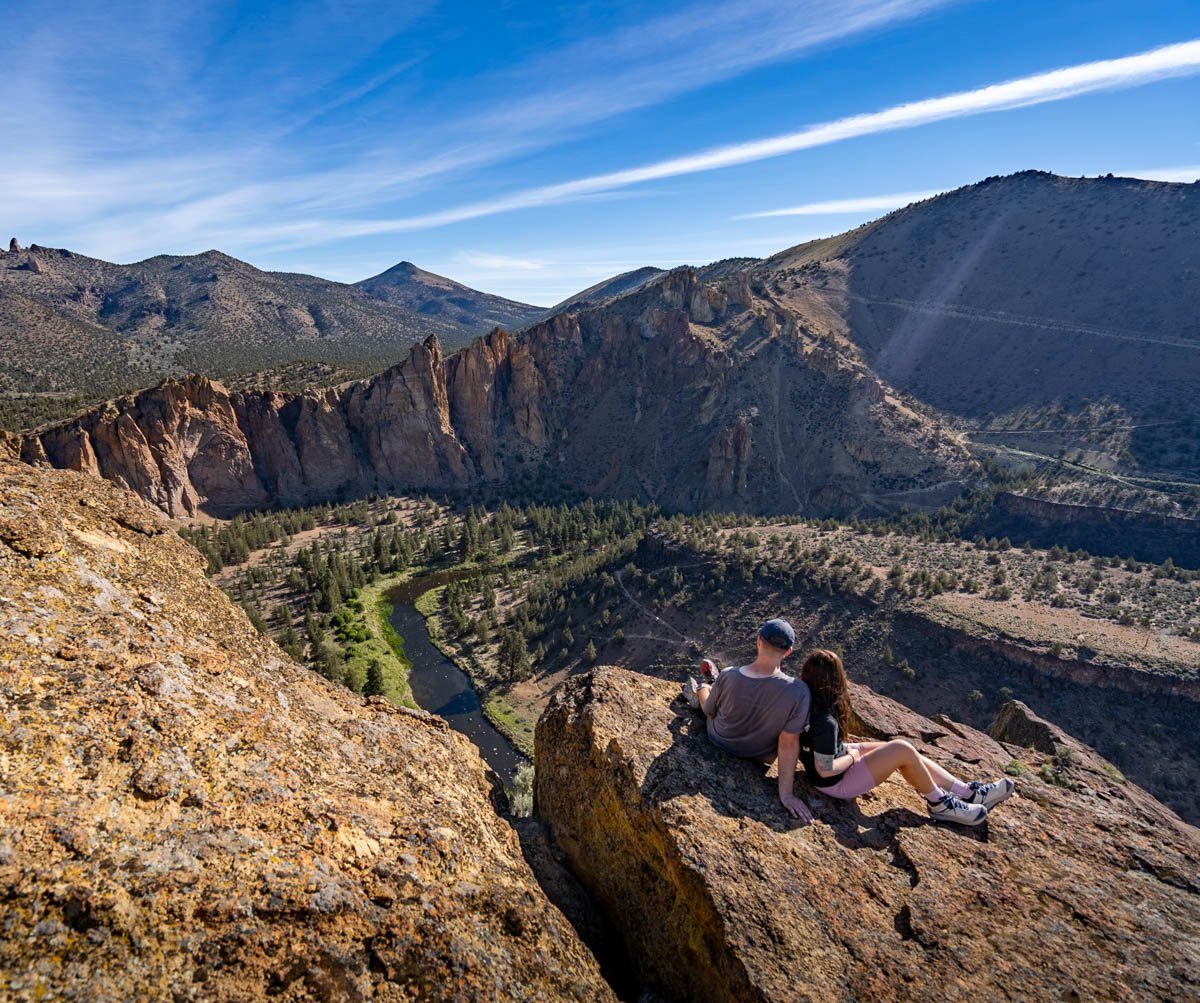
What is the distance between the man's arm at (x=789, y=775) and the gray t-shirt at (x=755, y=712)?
0.11 m

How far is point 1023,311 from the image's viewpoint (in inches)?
3681

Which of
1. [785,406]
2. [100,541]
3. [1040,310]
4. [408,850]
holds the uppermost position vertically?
[1040,310]

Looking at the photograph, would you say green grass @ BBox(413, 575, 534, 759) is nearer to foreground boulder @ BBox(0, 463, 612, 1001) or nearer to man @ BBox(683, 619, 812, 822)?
man @ BBox(683, 619, 812, 822)

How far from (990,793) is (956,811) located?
0.66 metres

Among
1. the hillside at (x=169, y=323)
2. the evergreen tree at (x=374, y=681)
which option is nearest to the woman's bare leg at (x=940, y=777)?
the evergreen tree at (x=374, y=681)

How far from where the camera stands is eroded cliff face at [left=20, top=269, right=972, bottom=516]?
61.2 meters

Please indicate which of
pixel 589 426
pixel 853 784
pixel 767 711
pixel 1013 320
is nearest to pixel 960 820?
pixel 853 784

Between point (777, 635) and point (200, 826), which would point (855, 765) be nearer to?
point (777, 635)

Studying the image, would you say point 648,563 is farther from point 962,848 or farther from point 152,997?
point 152,997

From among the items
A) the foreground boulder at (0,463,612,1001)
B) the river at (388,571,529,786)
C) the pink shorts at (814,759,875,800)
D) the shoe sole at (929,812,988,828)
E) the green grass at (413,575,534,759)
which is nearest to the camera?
the foreground boulder at (0,463,612,1001)

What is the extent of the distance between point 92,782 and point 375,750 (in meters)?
2.77

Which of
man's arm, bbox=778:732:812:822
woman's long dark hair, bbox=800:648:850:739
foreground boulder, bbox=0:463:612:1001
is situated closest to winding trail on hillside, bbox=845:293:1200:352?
woman's long dark hair, bbox=800:648:850:739

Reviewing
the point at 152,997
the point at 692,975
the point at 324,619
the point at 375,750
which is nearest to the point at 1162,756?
the point at 692,975

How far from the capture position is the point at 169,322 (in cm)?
13300
